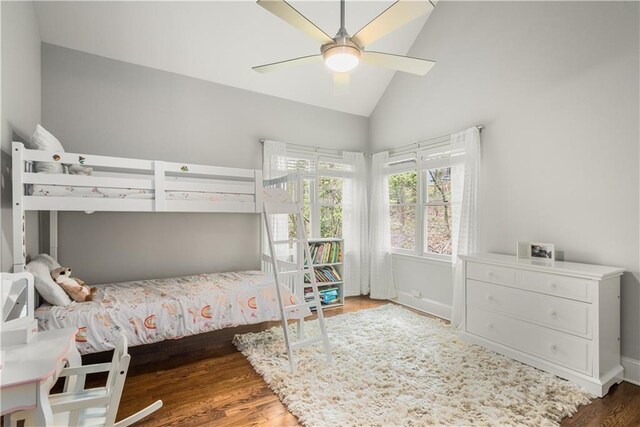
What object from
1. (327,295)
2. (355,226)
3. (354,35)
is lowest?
(327,295)

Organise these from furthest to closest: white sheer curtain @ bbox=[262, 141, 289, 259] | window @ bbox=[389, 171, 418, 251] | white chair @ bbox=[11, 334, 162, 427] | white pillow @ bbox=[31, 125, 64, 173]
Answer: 1. window @ bbox=[389, 171, 418, 251]
2. white sheer curtain @ bbox=[262, 141, 289, 259]
3. white pillow @ bbox=[31, 125, 64, 173]
4. white chair @ bbox=[11, 334, 162, 427]

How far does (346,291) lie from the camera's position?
4598mm

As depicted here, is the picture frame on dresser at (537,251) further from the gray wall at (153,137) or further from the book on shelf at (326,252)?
the gray wall at (153,137)

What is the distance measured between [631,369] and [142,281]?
4291 mm

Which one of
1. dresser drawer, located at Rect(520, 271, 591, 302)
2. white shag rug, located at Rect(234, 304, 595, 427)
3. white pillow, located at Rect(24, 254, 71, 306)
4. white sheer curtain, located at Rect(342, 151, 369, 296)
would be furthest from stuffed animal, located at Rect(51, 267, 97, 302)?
dresser drawer, located at Rect(520, 271, 591, 302)

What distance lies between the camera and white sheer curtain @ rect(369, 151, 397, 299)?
14.8ft

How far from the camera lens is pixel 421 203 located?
4.16 meters

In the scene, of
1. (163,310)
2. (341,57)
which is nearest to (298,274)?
(163,310)

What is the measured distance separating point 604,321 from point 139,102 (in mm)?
4559

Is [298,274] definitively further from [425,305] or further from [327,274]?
[425,305]

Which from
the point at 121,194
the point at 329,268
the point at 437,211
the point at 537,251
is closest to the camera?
the point at 121,194

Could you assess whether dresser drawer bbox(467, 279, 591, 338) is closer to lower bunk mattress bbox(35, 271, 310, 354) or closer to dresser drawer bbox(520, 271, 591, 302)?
dresser drawer bbox(520, 271, 591, 302)

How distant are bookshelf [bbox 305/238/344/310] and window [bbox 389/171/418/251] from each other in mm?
830

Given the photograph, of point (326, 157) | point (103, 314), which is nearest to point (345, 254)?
point (326, 157)
